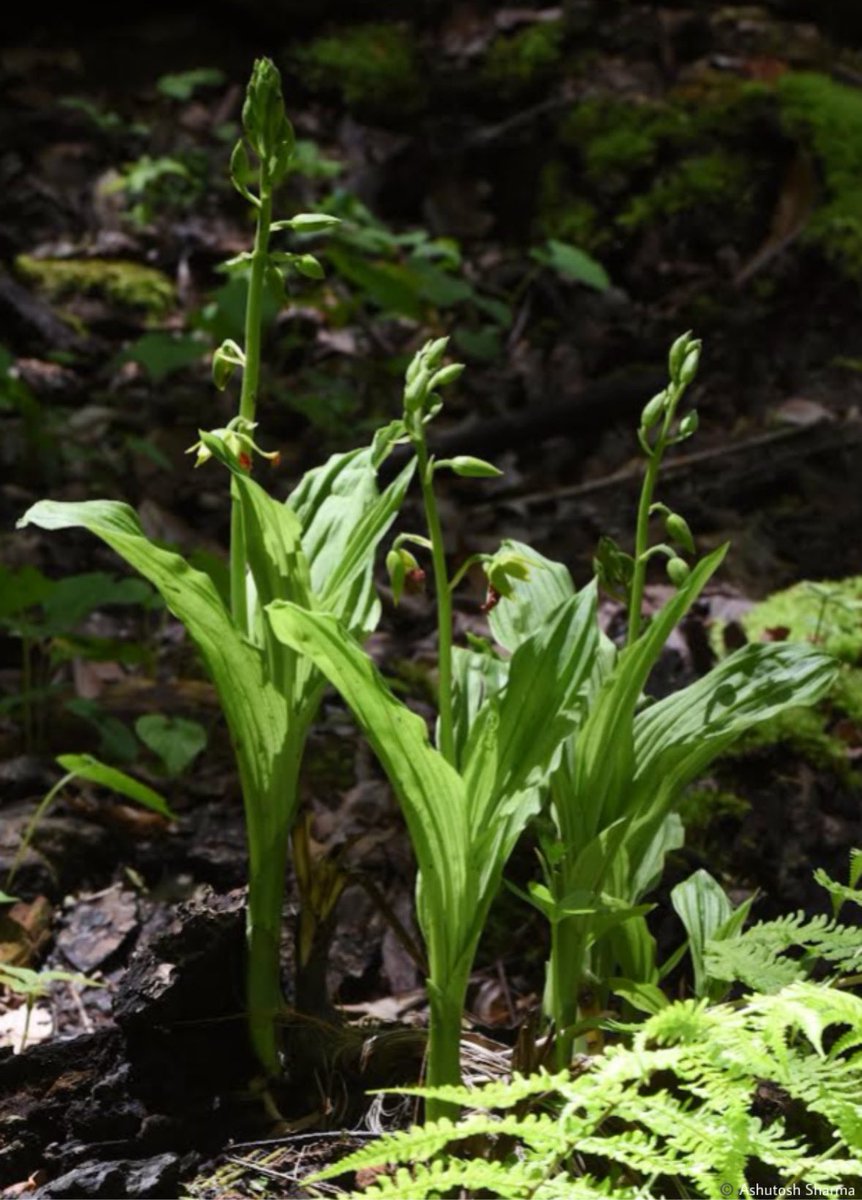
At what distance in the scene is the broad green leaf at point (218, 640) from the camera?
5.17 ft

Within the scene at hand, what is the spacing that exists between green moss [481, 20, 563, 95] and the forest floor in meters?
0.03

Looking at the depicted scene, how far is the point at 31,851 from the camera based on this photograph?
2529 millimetres

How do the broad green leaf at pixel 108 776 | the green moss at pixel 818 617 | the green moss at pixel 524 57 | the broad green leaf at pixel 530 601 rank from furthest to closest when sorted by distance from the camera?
the green moss at pixel 524 57 → the green moss at pixel 818 617 → the broad green leaf at pixel 108 776 → the broad green leaf at pixel 530 601

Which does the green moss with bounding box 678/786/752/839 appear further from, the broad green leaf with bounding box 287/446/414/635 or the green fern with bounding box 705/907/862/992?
the broad green leaf with bounding box 287/446/414/635

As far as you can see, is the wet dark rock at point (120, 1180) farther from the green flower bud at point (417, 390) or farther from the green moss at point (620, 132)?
the green moss at point (620, 132)

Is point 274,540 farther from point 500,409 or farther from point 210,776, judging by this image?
point 500,409

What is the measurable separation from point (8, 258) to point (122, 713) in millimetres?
3121

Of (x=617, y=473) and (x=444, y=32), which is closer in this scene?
(x=617, y=473)

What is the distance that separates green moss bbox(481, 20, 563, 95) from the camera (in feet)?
20.2

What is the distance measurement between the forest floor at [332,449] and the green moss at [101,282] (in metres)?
0.01

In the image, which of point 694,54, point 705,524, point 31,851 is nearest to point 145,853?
point 31,851

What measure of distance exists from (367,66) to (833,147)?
239cm

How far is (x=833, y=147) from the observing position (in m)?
5.12

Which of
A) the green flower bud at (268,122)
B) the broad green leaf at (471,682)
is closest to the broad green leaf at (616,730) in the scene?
the broad green leaf at (471,682)
